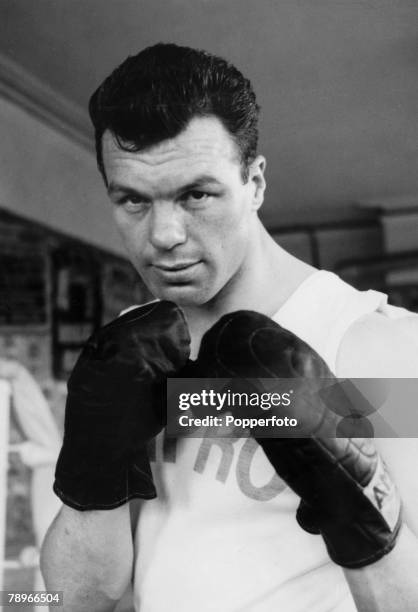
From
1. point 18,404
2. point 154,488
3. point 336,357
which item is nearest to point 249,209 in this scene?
point 336,357

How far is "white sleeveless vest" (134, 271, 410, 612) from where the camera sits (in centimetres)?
66

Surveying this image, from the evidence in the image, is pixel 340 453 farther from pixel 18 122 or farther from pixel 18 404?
pixel 18 404

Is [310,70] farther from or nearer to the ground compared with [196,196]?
farther from the ground

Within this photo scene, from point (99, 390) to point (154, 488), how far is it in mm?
131

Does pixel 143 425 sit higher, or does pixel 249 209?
pixel 249 209

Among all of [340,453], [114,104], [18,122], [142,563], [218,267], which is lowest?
[142,563]

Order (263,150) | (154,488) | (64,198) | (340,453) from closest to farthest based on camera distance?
(340,453) < (154,488) < (263,150) < (64,198)

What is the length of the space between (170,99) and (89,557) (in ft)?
1.51

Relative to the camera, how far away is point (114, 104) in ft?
2.25

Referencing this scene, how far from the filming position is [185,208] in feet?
2.20

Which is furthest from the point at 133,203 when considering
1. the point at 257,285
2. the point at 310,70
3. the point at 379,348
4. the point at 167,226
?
the point at 310,70

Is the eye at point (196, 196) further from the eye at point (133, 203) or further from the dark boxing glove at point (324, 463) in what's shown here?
the dark boxing glove at point (324, 463)

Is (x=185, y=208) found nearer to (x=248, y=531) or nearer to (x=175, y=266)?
(x=175, y=266)

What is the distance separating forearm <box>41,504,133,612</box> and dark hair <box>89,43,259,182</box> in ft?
1.16
